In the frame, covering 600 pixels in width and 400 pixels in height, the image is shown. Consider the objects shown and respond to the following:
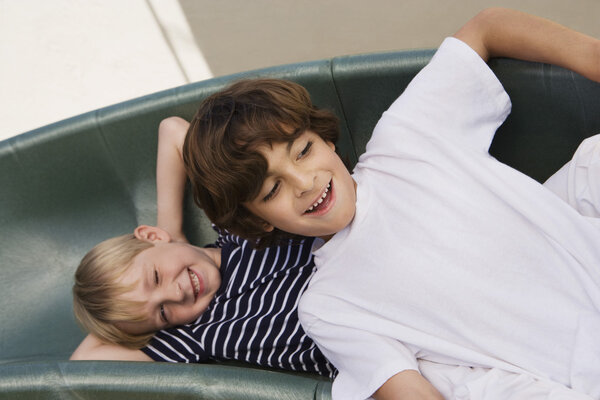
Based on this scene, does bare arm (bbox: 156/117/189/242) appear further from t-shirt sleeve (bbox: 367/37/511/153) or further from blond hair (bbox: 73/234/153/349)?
t-shirt sleeve (bbox: 367/37/511/153)

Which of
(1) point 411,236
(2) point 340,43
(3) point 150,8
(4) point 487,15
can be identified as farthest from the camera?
(3) point 150,8

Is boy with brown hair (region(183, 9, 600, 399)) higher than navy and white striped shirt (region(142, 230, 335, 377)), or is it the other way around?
boy with brown hair (region(183, 9, 600, 399))

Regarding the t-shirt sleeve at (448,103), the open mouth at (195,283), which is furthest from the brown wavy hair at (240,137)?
the open mouth at (195,283)

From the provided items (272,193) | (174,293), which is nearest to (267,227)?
(272,193)

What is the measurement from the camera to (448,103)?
108 cm

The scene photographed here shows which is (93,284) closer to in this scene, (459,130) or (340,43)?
(459,130)

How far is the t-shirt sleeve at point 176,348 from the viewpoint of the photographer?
125 centimetres

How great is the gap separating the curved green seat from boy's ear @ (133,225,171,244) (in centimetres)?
A: 17

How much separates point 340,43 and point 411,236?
1392 mm

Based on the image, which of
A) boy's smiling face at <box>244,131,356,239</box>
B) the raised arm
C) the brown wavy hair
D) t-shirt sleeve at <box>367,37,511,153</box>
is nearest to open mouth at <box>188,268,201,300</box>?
the brown wavy hair

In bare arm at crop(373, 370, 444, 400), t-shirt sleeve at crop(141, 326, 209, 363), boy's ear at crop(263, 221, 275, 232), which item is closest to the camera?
bare arm at crop(373, 370, 444, 400)

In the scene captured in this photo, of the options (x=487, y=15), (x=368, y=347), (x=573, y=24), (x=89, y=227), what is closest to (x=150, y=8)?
(x=89, y=227)

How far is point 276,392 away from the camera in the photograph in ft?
2.97

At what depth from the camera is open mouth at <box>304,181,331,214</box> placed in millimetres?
1004
